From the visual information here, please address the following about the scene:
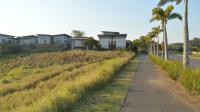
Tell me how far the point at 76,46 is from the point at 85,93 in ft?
250

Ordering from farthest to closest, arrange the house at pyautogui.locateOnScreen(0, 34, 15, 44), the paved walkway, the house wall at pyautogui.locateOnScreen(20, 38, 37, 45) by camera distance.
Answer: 1. the house wall at pyautogui.locateOnScreen(20, 38, 37, 45)
2. the house at pyautogui.locateOnScreen(0, 34, 15, 44)
3. the paved walkway

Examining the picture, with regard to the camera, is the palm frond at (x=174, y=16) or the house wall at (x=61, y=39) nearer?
the palm frond at (x=174, y=16)

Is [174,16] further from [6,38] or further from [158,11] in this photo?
[6,38]

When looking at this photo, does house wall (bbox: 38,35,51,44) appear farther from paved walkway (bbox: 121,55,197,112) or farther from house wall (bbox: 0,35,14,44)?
paved walkway (bbox: 121,55,197,112)

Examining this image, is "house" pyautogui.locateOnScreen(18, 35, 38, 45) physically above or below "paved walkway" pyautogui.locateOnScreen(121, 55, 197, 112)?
above

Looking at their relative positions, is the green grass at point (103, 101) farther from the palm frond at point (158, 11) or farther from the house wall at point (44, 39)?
the house wall at point (44, 39)

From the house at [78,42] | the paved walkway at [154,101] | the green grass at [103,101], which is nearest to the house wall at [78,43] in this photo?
the house at [78,42]

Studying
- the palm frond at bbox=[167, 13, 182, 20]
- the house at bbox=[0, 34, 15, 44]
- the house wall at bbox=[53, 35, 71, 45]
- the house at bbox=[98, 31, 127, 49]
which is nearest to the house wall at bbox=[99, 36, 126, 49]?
the house at bbox=[98, 31, 127, 49]

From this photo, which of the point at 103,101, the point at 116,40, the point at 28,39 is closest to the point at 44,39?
the point at 28,39

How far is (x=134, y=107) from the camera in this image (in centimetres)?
1113

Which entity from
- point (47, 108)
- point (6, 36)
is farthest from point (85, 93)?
point (6, 36)

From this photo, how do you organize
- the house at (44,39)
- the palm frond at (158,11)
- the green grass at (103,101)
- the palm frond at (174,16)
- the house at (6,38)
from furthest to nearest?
the house at (6,38), the house at (44,39), the palm frond at (158,11), the palm frond at (174,16), the green grass at (103,101)

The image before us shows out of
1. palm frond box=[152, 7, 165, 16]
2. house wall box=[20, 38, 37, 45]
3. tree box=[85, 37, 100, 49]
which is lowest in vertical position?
tree box=[85, 37, 100, 49]

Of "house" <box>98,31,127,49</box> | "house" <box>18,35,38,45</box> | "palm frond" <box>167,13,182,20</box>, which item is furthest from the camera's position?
"house" <box>18,35,38,45</box>
